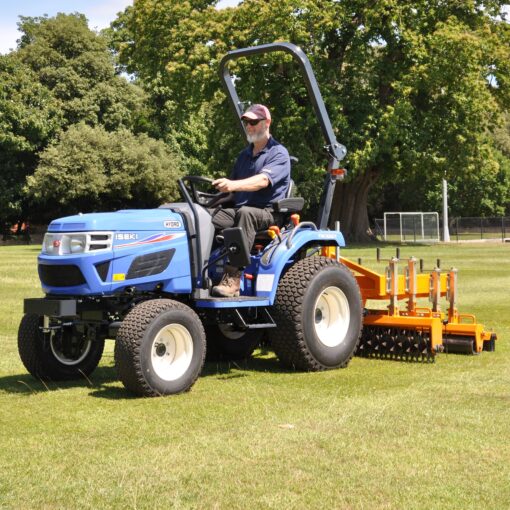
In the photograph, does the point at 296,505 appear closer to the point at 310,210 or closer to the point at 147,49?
the point at 147,49

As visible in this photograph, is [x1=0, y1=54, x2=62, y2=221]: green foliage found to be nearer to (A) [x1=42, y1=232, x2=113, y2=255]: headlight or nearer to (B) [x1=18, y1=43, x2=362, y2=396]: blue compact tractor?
(B) [x1=18, y1=43, x2=362, y2=396]: blue compact tractor

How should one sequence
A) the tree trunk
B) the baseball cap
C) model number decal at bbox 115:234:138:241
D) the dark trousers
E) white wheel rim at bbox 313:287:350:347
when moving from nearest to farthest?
model number decal at bbox 115:234:138:241 → the dark trousers → the baseball cap → white wheel rim at bbox 313:287:350:347 → the tree trunk

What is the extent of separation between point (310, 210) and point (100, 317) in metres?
53.5

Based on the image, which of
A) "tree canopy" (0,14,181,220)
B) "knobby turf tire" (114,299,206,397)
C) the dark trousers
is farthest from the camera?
"tree canopy" (0,14,181,220)

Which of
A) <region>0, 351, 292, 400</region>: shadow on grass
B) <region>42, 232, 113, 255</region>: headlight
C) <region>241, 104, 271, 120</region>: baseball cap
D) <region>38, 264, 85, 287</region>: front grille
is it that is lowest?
<region>0, 351, 292, 400</region>: shadow on grass

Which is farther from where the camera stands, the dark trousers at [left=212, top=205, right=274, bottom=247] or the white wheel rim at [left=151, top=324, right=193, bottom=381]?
the dark trousers at [left=212, top=205, right=274, bottom=247]

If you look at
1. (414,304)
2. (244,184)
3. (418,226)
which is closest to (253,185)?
(244,184)

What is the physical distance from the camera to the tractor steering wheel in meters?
8.05

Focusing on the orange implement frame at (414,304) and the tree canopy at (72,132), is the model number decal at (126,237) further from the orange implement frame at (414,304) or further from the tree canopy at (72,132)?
the tree canopy at (72,132)

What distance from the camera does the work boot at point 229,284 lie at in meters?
8.01

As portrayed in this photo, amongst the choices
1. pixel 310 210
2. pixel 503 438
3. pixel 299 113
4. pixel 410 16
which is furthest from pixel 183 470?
pixel 310 210

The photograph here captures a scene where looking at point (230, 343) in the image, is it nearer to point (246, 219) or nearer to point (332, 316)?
point (332, 316)

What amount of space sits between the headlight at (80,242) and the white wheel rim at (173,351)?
0.81 m

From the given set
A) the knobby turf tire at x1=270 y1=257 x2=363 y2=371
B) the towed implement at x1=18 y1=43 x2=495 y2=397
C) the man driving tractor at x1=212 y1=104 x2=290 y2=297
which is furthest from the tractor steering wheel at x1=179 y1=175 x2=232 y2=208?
the knobby turf tire at x1=270 y1=257 x2=363 y2=371
